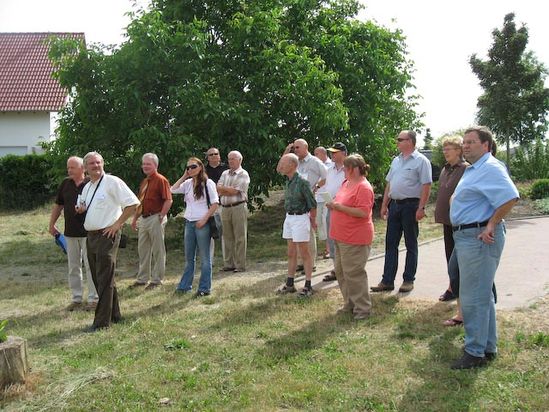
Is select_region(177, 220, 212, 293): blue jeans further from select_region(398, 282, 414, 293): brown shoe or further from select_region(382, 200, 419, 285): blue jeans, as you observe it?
select_region(398, 282, 414, 293): brown shoe

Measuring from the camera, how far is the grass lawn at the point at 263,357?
4426mm

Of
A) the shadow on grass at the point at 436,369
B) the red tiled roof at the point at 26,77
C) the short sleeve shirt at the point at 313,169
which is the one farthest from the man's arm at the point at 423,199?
the red tiled roof at the point at 26,77

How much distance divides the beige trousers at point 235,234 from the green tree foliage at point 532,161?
14598mm

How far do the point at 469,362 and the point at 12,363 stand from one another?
3.61 m

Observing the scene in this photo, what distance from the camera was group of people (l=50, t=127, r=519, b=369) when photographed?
4.74m

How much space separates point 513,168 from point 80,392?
2026 cm

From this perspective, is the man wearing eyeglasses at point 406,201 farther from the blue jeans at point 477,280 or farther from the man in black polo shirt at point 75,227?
the man in black polo shirt at point 75,227

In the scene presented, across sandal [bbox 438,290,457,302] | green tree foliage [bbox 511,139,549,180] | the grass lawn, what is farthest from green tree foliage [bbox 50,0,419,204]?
green tree foliage [bbox 511,139,549,180]

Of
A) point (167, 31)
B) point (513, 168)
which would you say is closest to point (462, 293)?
point (167, 31)

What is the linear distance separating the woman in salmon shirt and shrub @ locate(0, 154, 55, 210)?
1781 cm

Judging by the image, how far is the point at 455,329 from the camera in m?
5.76

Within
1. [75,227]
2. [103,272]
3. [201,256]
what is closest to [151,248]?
[201,256]

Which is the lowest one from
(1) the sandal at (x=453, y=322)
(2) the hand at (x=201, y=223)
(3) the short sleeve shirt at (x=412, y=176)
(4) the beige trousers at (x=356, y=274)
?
(1) the sandal at (x=453, y=322)

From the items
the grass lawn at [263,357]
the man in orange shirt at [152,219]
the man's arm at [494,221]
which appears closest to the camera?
the grass lawn at [263,357]
